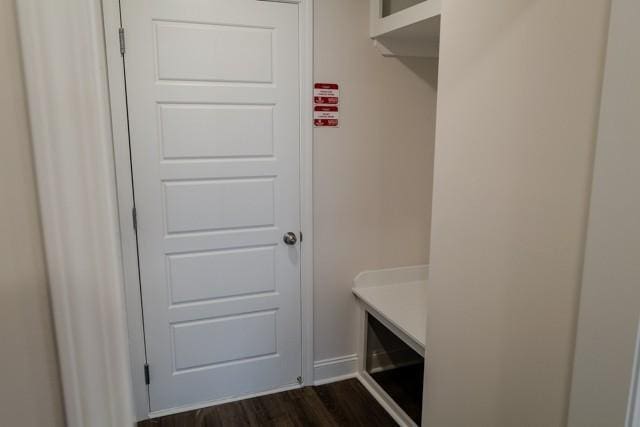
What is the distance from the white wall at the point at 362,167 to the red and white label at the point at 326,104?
0.04 meters

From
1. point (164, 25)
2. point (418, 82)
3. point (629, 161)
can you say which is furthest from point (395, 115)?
point (629, 161)

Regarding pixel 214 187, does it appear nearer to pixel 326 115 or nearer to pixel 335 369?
pixel 326 115

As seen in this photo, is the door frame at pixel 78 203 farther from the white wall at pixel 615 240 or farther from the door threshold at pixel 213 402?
the door threshold at pixel 213 402

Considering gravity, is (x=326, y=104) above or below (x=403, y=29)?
below

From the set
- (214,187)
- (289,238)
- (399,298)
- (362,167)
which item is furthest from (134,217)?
(399,298)

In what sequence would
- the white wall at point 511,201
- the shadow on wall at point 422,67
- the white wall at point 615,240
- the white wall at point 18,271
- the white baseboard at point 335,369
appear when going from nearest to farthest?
the white wall at point 18,271 → the white wall at point 615,240 → the white wall at point 511,201 → the shadow on wall at point 422,67 → the white baseboard at point 335,369

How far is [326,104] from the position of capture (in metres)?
2.51

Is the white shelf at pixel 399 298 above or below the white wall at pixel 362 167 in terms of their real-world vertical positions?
below

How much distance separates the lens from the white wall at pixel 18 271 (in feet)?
1.44

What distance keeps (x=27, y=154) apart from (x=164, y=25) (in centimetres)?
193

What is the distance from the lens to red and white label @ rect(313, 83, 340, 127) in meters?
2.48

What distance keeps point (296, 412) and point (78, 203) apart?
2.34 m

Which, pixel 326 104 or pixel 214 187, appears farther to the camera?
pixel 326 104

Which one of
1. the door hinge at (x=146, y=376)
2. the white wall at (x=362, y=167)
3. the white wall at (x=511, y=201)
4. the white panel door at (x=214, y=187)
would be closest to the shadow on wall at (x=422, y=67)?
the white wall at (x=362, y=167)
